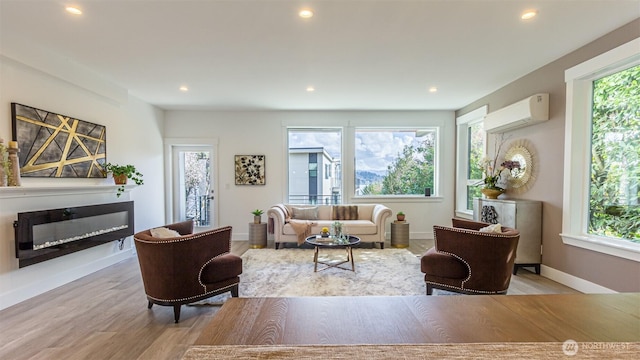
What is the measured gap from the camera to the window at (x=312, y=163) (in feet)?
20.5

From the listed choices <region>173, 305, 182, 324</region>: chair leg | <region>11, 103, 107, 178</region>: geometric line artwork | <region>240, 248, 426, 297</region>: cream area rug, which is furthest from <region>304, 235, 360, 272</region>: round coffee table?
<region>11, 103, 107, 178</region>: geometric line artwork

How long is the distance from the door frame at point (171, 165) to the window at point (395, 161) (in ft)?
9.56

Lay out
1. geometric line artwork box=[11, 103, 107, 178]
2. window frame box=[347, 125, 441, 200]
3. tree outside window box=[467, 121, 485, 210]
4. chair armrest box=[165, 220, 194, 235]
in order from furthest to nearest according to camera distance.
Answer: window frame box=[347, 125, 441, 200] < tree outside window box=[467, 121, 485, 210] < chair armrest box=[165, 220, 194, 235] < geometric line artwork box=[11, 103, 107, 178]

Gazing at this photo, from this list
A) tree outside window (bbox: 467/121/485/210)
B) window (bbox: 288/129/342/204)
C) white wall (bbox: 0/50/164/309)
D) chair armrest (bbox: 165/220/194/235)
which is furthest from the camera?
window (bbox: 288/129/342/204)

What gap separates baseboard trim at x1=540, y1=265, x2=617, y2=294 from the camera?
3045mm

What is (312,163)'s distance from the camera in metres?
6.27

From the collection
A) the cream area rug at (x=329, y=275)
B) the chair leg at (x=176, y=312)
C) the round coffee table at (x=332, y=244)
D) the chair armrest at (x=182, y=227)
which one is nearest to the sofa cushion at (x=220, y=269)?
the chair leg at (x=176, y=312)

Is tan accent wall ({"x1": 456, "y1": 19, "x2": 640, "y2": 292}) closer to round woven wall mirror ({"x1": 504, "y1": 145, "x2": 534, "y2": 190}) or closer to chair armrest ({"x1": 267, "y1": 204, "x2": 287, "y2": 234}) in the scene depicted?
round woven wall mirror ({"x1": 504, "y1": 145, "x2": 534, "y2": 190})

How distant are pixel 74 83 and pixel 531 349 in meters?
4.93

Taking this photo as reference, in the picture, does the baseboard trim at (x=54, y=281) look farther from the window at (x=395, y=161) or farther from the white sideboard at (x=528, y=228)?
the white sideboard at (x=528, y=228)

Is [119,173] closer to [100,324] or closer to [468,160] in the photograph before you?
[100,324]

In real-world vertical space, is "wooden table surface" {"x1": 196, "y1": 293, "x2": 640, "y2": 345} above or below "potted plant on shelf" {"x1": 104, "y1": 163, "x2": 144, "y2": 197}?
below

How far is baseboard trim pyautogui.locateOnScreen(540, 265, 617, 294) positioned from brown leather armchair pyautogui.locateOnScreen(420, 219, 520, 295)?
1193mm

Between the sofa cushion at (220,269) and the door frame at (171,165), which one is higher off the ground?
the door frame at (171,165)
